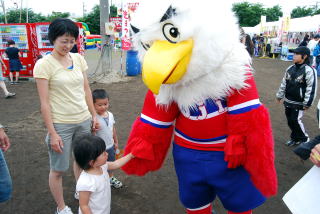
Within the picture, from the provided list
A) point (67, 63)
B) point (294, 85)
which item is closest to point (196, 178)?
point (67, 63)

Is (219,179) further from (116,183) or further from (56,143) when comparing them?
(116,183)

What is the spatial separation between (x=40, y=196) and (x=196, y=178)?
6.17 feet

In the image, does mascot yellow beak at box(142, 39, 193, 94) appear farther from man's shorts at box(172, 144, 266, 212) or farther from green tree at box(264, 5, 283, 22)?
green tree at box(264, 5, 283, 22)

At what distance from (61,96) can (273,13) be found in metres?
52.9

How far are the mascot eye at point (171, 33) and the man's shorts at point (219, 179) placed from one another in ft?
2.40

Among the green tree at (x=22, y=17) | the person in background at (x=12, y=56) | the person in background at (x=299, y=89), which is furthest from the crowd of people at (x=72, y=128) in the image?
the green tree at (x=22, y=17)

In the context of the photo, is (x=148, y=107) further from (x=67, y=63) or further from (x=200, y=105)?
(x=67, y=63)

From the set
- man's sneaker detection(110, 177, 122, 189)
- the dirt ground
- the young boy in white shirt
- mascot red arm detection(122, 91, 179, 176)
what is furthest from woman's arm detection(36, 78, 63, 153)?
man's sneaker detection(110, 177, 122, 189)

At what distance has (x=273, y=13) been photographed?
155 ft

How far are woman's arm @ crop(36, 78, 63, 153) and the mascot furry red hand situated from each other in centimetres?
65

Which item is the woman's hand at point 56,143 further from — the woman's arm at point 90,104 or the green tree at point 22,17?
the green tree at point 22,17

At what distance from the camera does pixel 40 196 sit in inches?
106

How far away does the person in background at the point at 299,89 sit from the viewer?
357cm

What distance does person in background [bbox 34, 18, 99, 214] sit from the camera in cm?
195
